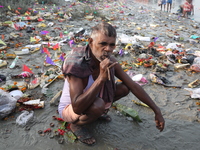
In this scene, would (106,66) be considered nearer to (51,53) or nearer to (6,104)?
(6,104)

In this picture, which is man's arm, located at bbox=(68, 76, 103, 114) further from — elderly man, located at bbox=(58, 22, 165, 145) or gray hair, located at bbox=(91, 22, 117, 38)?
gray hair, located at bbox=(91, 22, 117, 38)

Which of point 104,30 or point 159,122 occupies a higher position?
point 104,30

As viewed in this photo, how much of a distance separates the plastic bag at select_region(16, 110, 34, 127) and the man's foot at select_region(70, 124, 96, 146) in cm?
56

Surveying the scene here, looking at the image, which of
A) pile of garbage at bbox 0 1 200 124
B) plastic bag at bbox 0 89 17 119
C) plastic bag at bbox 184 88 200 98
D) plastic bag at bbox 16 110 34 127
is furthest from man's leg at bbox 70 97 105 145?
plastic bag at bbox 184 88 200 98

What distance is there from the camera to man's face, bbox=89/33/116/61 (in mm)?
1615

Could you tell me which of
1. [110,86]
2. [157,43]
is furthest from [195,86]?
A: [157,43]

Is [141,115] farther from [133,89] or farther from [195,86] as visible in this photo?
[195,86]

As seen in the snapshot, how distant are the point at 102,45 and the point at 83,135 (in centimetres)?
98

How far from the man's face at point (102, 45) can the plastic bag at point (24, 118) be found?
1152 millimetres

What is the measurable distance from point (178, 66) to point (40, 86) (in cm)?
280

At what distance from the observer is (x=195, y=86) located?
3.10 m

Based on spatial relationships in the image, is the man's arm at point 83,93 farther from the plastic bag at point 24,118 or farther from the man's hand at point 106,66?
the plastic bag at point 24,118

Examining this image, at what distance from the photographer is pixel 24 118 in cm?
208

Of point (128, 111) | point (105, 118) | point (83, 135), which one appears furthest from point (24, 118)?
point (128, 111)
